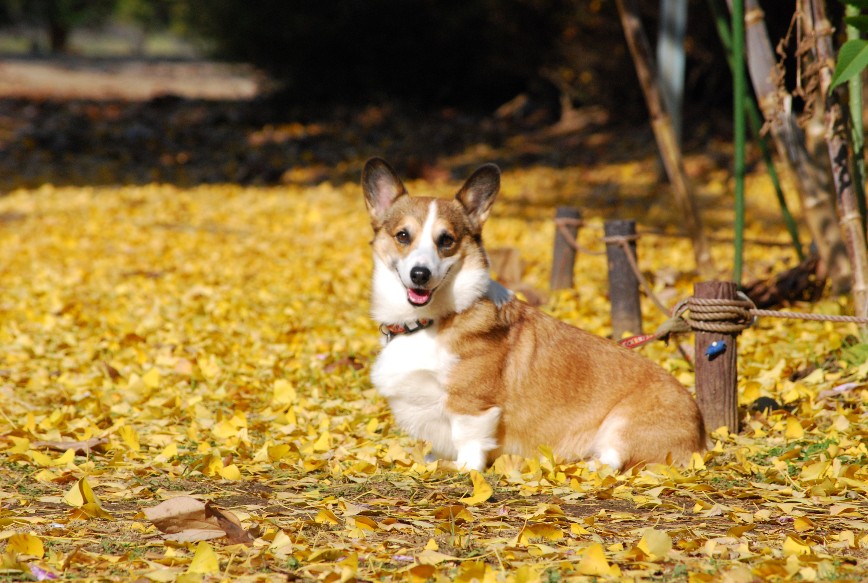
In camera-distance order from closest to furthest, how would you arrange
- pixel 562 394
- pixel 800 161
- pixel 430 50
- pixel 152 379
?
pixel 562 394
pixel 152 379
pixel 800 161
pixel 430 50

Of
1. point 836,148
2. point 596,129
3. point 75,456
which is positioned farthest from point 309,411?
point 596,129

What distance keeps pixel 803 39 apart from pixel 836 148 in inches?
22.3

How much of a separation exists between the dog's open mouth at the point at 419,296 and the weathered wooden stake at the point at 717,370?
124 cm

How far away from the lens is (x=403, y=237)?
3.91 metres

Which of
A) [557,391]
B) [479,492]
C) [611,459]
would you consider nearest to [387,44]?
[557,391]

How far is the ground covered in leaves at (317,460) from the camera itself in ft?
9.30

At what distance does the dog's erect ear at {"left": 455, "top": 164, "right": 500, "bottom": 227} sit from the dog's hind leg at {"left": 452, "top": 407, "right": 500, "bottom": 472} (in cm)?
82

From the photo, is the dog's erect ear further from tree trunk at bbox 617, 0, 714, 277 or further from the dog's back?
tree trunk at bbox 617, 0, 714, 277

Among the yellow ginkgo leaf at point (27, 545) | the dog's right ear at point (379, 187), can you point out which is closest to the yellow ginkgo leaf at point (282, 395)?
the dog's right ear at point (379, 187)

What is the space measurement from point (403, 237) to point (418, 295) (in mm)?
259

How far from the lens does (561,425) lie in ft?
13.1

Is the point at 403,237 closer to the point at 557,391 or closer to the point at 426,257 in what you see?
the point at 426,257

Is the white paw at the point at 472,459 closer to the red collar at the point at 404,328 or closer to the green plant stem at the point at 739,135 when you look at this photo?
the red collar at the point at 404,328

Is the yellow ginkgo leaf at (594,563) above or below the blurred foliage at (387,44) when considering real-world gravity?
below
